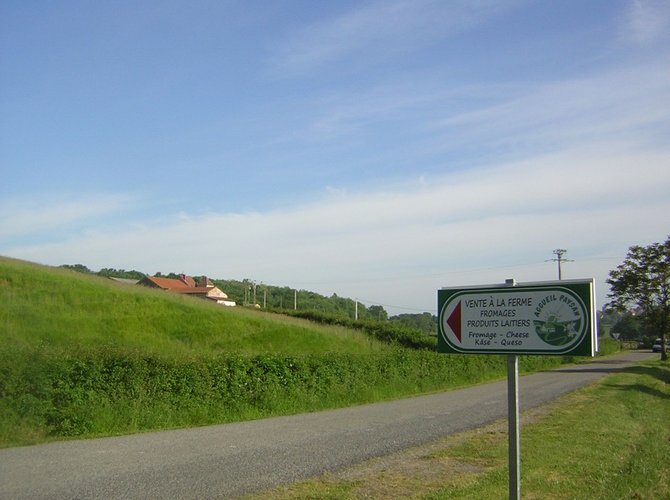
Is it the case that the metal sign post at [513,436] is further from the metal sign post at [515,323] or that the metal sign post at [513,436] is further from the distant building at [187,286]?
the distant building at [187,286]

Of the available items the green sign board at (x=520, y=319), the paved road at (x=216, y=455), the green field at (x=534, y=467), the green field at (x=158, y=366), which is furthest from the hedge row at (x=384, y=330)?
the green sign board at (x=520, y=319)

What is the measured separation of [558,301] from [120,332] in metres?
27.4

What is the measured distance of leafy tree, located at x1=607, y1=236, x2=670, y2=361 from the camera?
55125mm

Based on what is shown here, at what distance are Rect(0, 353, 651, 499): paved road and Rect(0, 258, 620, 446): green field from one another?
117 centimetres

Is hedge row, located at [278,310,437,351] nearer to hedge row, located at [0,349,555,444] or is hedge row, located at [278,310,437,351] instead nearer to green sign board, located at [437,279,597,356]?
hedge row, located at [0,349,555,444]

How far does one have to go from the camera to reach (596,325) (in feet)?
16.5

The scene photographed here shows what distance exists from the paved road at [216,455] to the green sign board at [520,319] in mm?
3945

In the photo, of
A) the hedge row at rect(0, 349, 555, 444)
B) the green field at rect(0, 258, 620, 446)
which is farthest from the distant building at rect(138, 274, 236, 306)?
the hedge row at rect(0, 349, 555, 444)

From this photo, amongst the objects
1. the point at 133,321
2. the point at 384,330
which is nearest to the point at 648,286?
the point at 384,330

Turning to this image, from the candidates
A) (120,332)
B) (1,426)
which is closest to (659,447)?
(1,426)

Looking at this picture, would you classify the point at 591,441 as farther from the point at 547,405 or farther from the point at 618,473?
the point at 547,405

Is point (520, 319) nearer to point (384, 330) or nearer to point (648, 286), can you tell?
point (384, 330)

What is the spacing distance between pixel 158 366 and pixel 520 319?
470 inches

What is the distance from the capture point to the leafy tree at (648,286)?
55125mm
